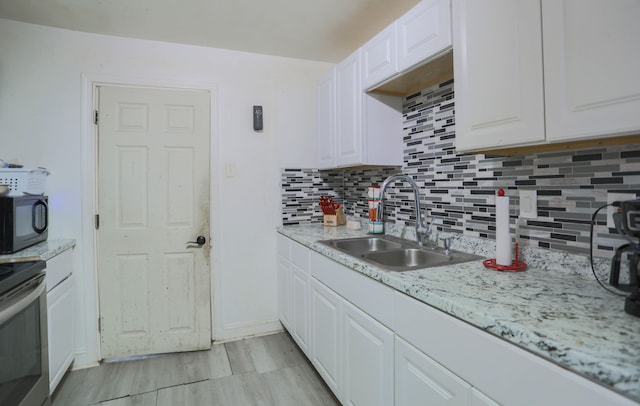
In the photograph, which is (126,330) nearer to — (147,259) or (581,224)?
(147,259)

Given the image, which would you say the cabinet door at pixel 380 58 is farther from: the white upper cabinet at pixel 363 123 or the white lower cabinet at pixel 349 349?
the white lower cabinet at pixel 349 349

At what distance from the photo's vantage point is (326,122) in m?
2.47

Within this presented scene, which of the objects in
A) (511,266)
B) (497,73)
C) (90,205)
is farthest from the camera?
(90,205)

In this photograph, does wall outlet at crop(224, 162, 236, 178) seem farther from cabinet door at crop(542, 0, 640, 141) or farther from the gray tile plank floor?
cabinet door at crop(542, 0, 640, 141)

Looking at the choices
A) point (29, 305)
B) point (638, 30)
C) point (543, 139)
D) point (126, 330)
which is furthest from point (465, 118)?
point (126, 330)

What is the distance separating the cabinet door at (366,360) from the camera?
3.95 ft

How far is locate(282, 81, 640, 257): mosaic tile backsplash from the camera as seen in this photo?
41.6 inches

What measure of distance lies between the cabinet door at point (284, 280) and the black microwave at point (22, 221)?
1557 millimetres

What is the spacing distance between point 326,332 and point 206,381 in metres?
0.90

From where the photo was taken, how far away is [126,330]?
7.50 ft

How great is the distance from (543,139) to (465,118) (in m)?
0.31

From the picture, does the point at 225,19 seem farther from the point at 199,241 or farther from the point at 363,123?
the point at 199,241

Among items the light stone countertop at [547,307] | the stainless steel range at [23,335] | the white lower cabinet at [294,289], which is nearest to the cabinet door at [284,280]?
the white lower cabinet at [294,289]

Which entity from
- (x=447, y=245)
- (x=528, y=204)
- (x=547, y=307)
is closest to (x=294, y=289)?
(x=447, y=245)
